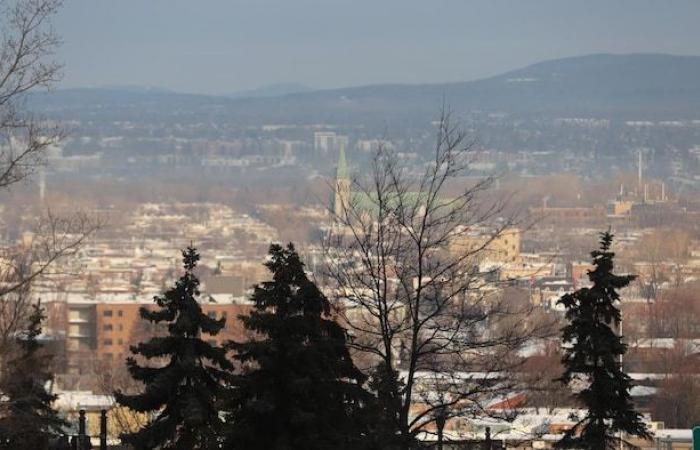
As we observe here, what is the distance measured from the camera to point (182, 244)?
4326 inches

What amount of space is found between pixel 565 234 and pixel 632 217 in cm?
921

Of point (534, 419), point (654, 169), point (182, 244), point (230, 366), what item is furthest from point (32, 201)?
point (230, 366)

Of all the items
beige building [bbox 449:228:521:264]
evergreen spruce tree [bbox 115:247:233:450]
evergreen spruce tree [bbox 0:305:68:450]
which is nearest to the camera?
evergreen spruce tree [bbox 0:305:68:450]

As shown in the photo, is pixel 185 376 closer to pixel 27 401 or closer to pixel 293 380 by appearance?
pixel 27 401

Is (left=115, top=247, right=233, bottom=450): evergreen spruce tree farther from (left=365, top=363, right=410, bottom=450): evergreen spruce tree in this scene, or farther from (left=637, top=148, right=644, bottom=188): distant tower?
(left=637, top=148, right=644, bottom=188): distant tower

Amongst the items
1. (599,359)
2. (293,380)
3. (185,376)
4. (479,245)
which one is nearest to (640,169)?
(479,245)

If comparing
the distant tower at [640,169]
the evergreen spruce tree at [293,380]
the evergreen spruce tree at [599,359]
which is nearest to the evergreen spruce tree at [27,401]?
the evergreen spruce tree at [293,380]

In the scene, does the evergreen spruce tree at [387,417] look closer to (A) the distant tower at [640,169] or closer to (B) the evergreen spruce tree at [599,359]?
(B) the evergreen spruce tree at [599,359]

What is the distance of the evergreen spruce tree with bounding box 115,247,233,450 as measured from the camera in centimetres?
1397

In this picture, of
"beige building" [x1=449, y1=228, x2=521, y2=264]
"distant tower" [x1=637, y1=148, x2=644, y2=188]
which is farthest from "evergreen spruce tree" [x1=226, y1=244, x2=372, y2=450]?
"distant tower" [x1=637, y1=148, x2=644, y2=188]

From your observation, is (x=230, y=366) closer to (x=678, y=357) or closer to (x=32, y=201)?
(x=678, y=357)

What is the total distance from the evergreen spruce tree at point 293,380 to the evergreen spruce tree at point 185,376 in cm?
81

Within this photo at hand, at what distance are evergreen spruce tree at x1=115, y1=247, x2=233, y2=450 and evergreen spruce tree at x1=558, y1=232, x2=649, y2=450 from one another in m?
3.34

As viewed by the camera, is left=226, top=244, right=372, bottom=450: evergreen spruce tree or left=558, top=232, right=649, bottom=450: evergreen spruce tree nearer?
left=226, top=244, right=372, bottom=450: evergreen spruce tree
